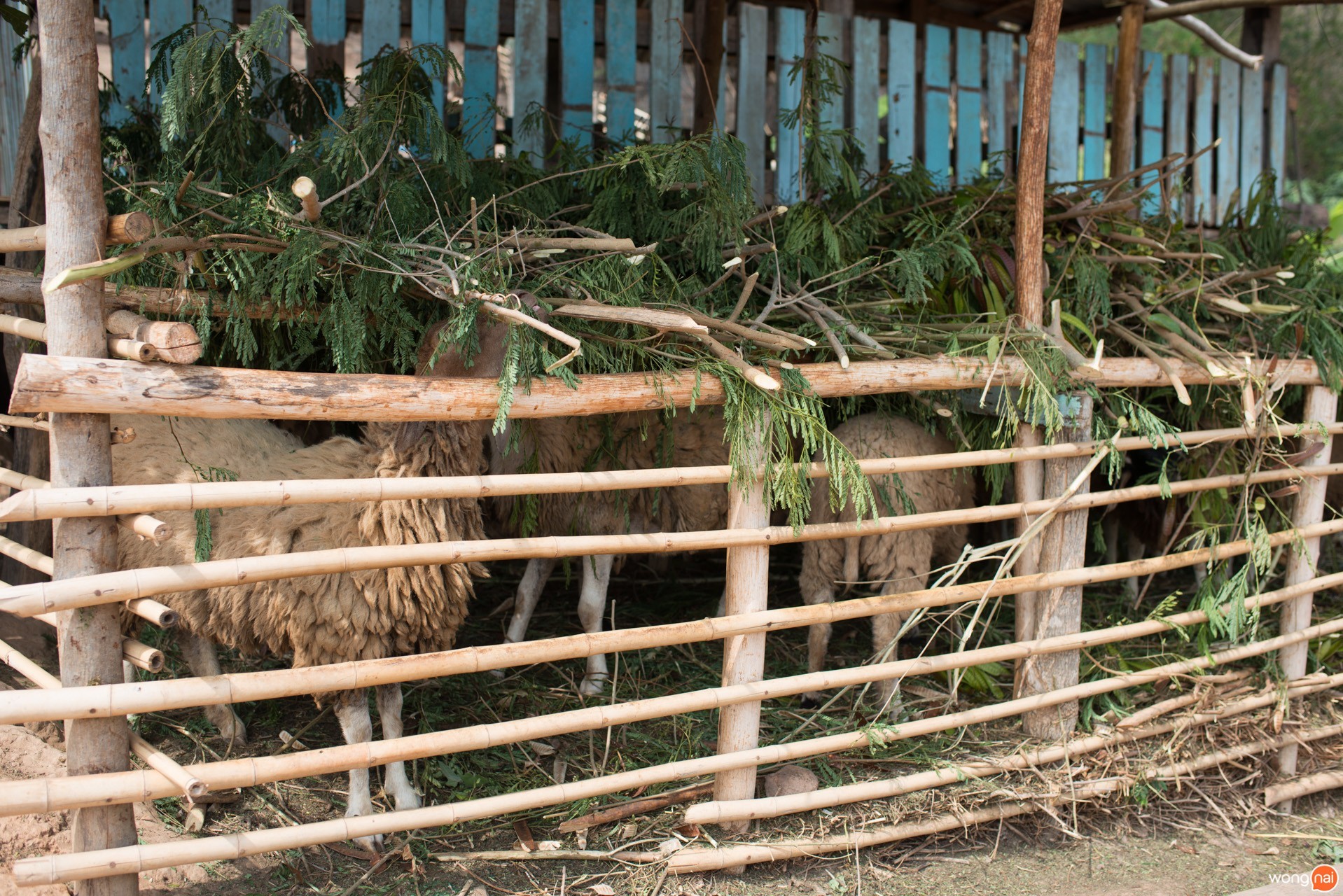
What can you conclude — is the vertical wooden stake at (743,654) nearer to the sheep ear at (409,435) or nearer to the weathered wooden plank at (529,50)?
the sheep ear at (409,435)

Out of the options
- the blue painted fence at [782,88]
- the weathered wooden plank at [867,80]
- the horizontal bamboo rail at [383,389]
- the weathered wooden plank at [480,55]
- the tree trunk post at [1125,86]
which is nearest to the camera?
the horizontal bamboo rail at [383,389]

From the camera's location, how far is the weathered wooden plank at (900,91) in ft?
20.8

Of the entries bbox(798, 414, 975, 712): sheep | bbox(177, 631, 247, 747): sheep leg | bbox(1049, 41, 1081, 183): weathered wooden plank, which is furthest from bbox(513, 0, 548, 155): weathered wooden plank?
bbox(1049, 41, 1081, 183): weathered wooden plank

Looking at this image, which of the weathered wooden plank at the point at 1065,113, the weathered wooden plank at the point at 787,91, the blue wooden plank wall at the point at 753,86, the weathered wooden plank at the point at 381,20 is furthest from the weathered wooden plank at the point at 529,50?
the weathered wooden plank at the point at 1065,113

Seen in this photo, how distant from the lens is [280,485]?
299 cm

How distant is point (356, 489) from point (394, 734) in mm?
1099

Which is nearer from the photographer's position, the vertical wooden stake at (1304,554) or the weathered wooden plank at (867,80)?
the vertical wooden stake at (1304,554)

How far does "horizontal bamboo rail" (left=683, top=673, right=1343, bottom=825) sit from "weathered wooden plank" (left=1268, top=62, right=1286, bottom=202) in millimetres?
4403

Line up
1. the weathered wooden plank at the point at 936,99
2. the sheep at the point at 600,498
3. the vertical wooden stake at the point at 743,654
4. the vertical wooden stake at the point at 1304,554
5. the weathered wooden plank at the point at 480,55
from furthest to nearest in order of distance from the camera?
the weathered wooden plank at the point at 936,99, the weathered wooden plank at the point at 480,55, the vertical wooden stake at the point at 1304,554, the sheep at the point at 600,498, the vertical wooden stake at the point at 743,654

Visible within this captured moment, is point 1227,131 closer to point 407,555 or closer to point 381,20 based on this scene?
point 381,20

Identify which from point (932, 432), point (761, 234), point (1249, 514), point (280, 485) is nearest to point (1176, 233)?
point (1249, 514)

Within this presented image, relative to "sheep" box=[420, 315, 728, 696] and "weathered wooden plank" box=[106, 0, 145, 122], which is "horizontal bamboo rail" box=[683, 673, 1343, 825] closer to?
"sheep" box=[420, 315, 728, 696]

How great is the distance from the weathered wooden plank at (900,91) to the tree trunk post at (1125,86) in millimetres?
1206

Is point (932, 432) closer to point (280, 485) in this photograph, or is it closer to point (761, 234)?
point (761, 234)
